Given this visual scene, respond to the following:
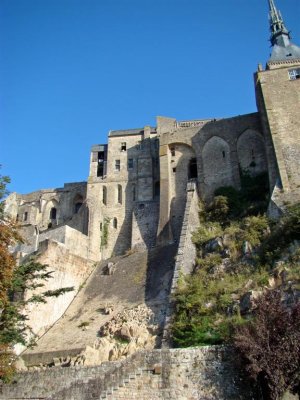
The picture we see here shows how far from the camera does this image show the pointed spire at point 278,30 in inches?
1672

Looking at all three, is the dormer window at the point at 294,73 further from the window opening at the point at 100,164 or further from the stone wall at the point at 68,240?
the stone wall at the point at 68,240

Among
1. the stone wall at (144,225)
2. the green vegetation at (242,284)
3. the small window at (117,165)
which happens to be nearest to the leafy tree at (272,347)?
the green vegetation at (242,284)

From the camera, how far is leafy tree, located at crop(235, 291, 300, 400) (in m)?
13.6

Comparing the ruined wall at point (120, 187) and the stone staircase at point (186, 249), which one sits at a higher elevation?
the ruined wall at point (120, 187)

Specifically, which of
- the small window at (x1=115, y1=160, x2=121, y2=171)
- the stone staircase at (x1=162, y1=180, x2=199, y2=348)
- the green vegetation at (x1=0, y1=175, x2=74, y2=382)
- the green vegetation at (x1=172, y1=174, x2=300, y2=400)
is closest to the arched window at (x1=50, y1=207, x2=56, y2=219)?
the small window at (x1=115, y1=160, x2=121, y2=171)

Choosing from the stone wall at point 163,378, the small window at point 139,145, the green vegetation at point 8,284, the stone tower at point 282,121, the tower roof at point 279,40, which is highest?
the tower roof at point 279,40

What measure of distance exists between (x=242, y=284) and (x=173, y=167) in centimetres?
1736

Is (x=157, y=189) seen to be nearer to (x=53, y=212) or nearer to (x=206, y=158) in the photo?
(x=206, y=158)

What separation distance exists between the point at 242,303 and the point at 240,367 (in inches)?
193

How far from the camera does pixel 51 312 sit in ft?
92.4

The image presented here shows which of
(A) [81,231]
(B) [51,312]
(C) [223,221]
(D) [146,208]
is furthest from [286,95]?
(B) [51,312]

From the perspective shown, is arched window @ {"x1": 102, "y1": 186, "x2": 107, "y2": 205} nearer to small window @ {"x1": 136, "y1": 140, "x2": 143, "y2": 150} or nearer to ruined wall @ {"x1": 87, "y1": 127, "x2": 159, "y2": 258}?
ruined wall @ {"x1": 87, "y1": 127, "x2": 159, "y2": 258}

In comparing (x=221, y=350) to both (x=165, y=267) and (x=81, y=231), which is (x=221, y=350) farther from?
(x=81, y=231)

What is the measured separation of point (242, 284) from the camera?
2141 cm
